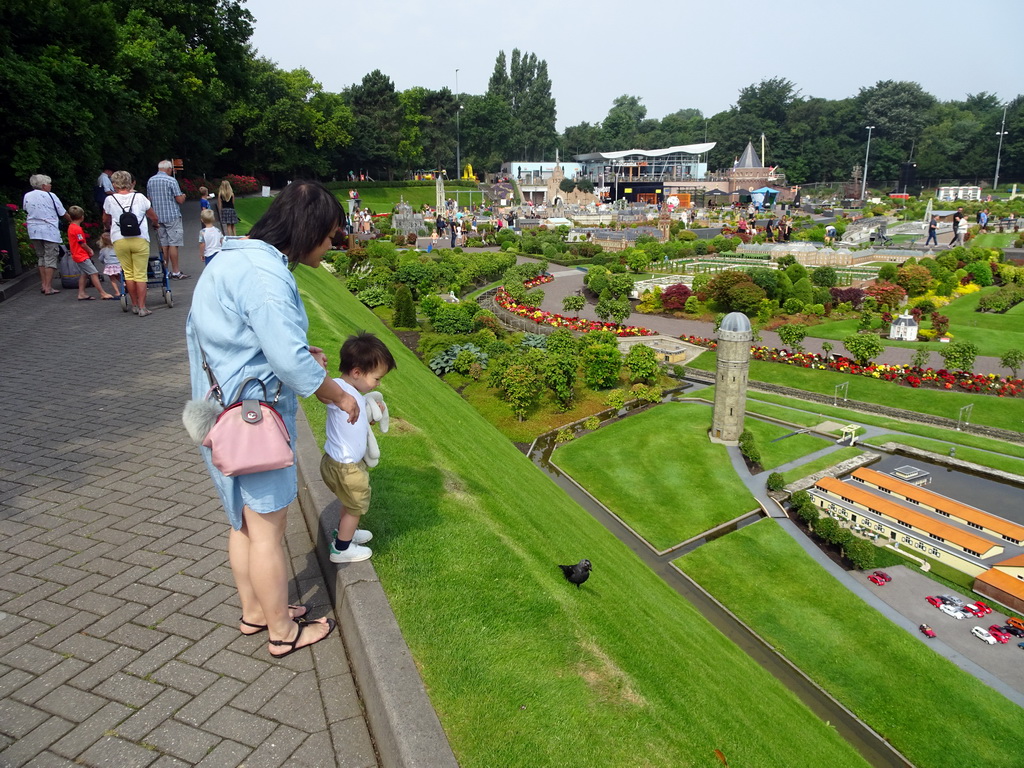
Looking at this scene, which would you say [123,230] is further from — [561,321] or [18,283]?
[561,321]

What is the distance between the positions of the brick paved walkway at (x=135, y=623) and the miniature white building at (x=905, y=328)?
99.6ft

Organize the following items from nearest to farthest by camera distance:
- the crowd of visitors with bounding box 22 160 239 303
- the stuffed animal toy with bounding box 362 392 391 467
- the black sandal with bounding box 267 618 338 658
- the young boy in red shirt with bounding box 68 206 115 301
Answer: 1. the black sandal with bounding box 267 618 338 658
2. the stuffed animal toy with bounding box 362 392 391 467
3. the crowd of visitors with bounding box 22 160 239 303
4. the young boy in red shirt with bounding box 68 206 115 301

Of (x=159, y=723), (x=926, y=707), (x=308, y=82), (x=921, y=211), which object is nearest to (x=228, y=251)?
(x=159, y=723)

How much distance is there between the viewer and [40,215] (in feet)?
43.6

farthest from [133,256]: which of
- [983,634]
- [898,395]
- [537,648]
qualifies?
[898,395]

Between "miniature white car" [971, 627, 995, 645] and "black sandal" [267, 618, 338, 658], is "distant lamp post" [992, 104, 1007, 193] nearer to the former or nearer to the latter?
"miniature white car" [971, 627, 995, 645]

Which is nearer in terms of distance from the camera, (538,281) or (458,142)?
(538,281)

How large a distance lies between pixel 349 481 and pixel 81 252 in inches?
477

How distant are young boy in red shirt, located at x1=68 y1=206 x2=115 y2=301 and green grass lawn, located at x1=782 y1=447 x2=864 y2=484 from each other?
17134 millimetres

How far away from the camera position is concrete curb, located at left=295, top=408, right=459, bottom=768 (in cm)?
356

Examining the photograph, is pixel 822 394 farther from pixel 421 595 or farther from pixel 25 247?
pixel 25 247

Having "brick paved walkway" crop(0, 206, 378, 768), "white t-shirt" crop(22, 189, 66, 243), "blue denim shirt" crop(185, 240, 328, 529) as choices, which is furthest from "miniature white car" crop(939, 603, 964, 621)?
"white t-shirt" crop(22, 189, 66, 243)

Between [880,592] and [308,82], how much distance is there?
2688 inches

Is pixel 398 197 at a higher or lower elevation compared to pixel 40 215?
higher
